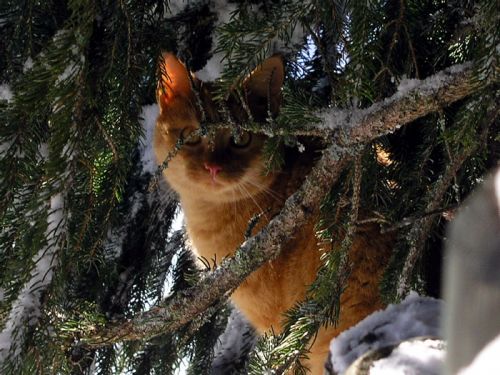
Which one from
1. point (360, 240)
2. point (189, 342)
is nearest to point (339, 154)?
point (360, 240)

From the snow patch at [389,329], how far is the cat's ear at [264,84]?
1.06 meters

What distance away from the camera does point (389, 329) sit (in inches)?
52.7

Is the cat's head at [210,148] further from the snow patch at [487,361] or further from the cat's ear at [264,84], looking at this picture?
the snow patch at [487,361]

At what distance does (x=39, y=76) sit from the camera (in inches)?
58.0

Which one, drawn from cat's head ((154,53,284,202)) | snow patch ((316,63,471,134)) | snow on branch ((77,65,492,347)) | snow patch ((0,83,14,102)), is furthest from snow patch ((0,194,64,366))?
cat's head ((154,53,284,202))

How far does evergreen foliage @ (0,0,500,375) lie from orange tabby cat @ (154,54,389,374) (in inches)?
17.2

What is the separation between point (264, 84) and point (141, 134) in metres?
0.85

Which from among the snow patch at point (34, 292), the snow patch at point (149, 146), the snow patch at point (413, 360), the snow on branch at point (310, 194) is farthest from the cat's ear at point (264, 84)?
the snow patch at point (413, 360)

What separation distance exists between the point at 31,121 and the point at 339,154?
70 centimetres

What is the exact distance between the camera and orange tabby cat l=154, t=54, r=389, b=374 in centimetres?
243

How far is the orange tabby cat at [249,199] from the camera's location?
243 cm

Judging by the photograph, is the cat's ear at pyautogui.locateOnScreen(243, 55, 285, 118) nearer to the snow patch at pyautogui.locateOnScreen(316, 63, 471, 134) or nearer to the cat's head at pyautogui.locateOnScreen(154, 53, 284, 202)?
the cat's head at pyautogui.locateOnScreen(154, 53, 284, 202)

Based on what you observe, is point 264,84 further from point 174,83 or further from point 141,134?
point 141,134

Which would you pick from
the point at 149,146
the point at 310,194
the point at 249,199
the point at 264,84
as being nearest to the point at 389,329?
the point at 310,194
